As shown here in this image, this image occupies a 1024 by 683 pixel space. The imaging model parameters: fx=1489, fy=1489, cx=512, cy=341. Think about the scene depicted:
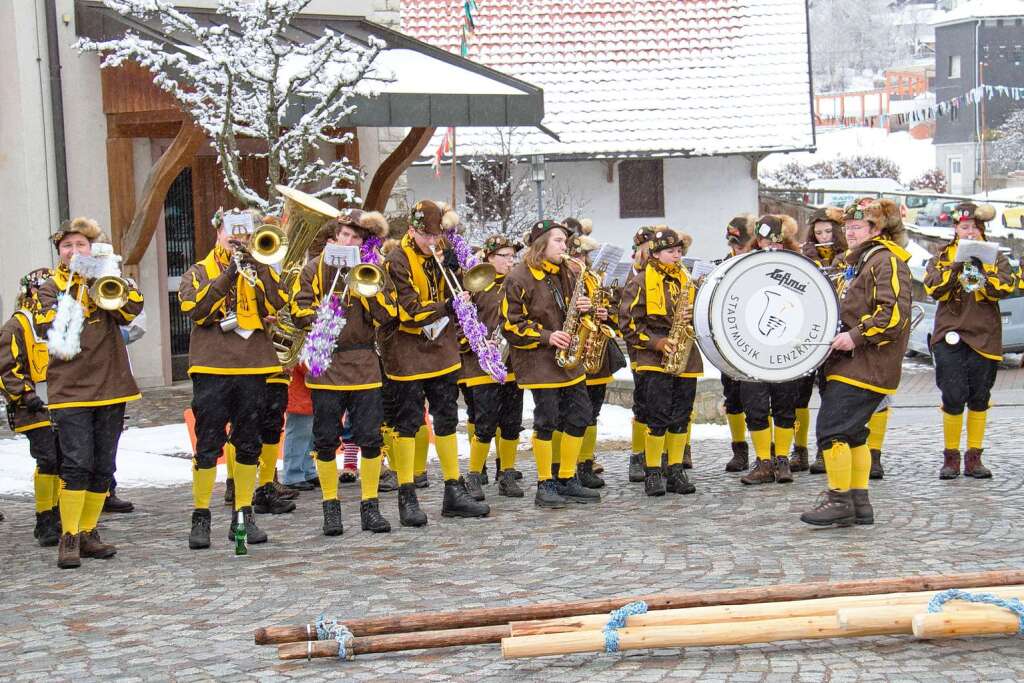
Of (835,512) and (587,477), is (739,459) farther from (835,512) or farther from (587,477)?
(835,512)

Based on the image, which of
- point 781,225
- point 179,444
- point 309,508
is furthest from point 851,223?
point 179,444

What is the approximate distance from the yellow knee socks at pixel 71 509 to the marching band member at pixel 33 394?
653mm

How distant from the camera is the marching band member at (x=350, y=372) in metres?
8.58

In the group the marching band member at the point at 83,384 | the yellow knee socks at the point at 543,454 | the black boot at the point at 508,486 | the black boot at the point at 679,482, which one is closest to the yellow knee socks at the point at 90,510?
the marching band member at the point at 83,384

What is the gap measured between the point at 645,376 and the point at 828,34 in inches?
4123

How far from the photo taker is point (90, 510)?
27.7 feet

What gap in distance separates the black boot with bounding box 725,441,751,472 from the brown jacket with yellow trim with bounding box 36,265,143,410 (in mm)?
4557

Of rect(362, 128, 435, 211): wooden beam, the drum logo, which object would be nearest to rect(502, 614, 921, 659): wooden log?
the drum logo

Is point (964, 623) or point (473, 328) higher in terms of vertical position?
point (473, 328)

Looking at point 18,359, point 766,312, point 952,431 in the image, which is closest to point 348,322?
point 18,359

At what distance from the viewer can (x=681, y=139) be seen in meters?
27.4

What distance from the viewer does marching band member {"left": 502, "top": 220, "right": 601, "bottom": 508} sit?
938 centimetres

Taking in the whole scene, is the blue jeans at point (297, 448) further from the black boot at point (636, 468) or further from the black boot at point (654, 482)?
the black boot at point (654, 482)

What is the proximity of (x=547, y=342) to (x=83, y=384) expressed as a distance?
9.27 ft
